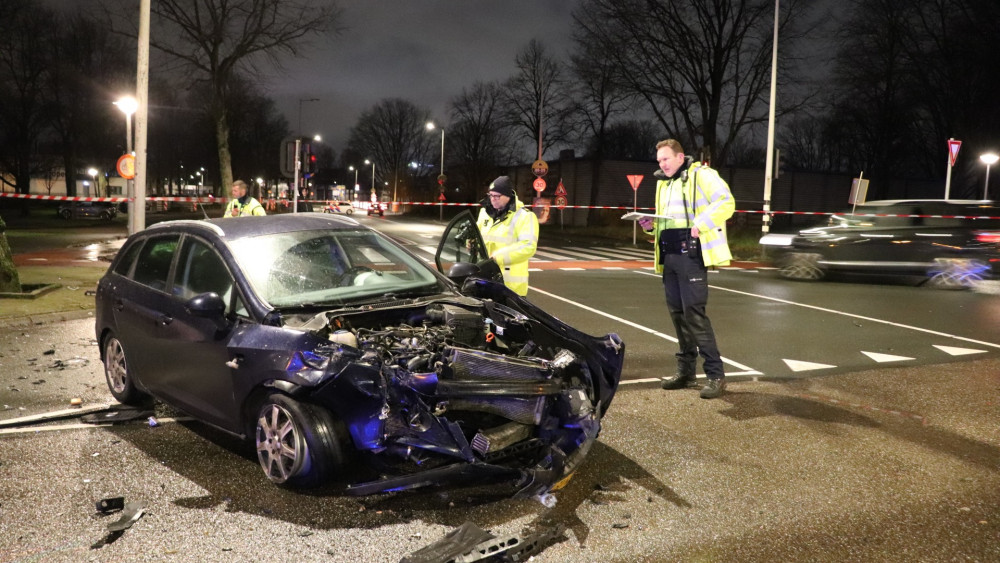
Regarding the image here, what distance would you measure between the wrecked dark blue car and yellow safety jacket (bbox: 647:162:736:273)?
1.56m

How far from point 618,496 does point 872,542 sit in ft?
3.97

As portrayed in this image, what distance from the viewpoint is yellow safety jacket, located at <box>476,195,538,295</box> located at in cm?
658

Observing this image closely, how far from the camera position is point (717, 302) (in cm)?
1212

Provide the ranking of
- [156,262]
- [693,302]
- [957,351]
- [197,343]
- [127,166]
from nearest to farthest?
[197,343] < [156,262] < [693,302] < [957,351] < [127,166]

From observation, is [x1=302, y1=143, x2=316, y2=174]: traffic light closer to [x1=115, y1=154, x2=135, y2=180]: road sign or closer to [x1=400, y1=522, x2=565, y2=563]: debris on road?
[x1=115, y1=154, x2=135, y2=180]: road sign

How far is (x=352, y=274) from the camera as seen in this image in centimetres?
516

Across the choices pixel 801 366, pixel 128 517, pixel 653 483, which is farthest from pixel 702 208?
pixel 128 517

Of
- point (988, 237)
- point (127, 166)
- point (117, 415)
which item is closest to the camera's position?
point (117, 415)

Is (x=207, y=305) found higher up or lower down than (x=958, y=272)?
higher up

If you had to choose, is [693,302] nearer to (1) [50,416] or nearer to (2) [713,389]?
(2) [713,389]

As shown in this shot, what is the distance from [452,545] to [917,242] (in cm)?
1340

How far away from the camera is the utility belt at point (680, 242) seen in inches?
244

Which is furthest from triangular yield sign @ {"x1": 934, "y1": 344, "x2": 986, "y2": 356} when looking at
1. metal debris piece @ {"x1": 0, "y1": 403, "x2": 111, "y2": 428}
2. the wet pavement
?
metal debris piece @ {"x1": 0, "y1": 403, "x2": 111, "y2": 428}

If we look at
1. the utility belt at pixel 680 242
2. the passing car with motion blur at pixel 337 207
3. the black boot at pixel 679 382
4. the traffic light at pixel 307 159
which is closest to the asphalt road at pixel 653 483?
the black boot at pixel 679 382
